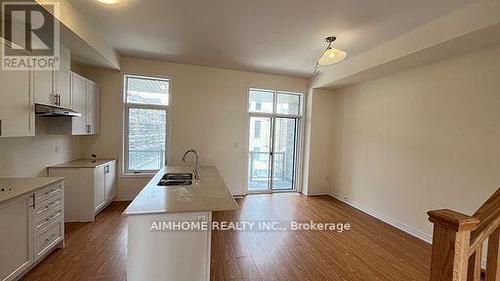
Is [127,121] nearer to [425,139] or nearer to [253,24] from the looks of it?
[253,24]

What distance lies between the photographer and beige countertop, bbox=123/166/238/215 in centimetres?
180

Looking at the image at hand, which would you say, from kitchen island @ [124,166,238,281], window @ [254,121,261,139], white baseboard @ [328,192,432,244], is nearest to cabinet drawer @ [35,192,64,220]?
kitchen island @ [124,166,238,281]

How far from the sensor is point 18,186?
7.27ft

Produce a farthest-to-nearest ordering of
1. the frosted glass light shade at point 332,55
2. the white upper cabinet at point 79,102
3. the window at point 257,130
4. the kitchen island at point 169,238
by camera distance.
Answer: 1. the window at point 257,130
2. the white upper cabinet at point 79,102
3. the frosted glass light shade at point 332,55
4. the kitchen island at point 169,238

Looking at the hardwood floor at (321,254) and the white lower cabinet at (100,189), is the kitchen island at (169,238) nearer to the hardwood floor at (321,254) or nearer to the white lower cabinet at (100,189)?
the hardwood floor at (321,254)

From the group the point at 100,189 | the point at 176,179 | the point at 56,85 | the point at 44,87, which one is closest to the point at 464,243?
the point at 176,179

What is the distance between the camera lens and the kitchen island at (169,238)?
Answer: 1754 mm

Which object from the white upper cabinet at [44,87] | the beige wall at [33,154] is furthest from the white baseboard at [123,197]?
the white upper cabinet at [44,87]

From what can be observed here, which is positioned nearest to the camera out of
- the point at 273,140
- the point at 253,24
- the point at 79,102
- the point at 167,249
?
the point at 167,249

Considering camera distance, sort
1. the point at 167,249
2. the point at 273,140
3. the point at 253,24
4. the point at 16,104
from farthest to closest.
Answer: the point at 273,140
the point at 253,24
the point at 16,104
the point at 167,249

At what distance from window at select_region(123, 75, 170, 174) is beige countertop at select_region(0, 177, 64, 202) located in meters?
1.98

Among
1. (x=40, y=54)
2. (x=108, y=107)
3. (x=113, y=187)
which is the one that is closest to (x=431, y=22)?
(x=40, y=54)

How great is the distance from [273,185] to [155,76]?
138 inches

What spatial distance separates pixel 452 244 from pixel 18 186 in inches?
129
